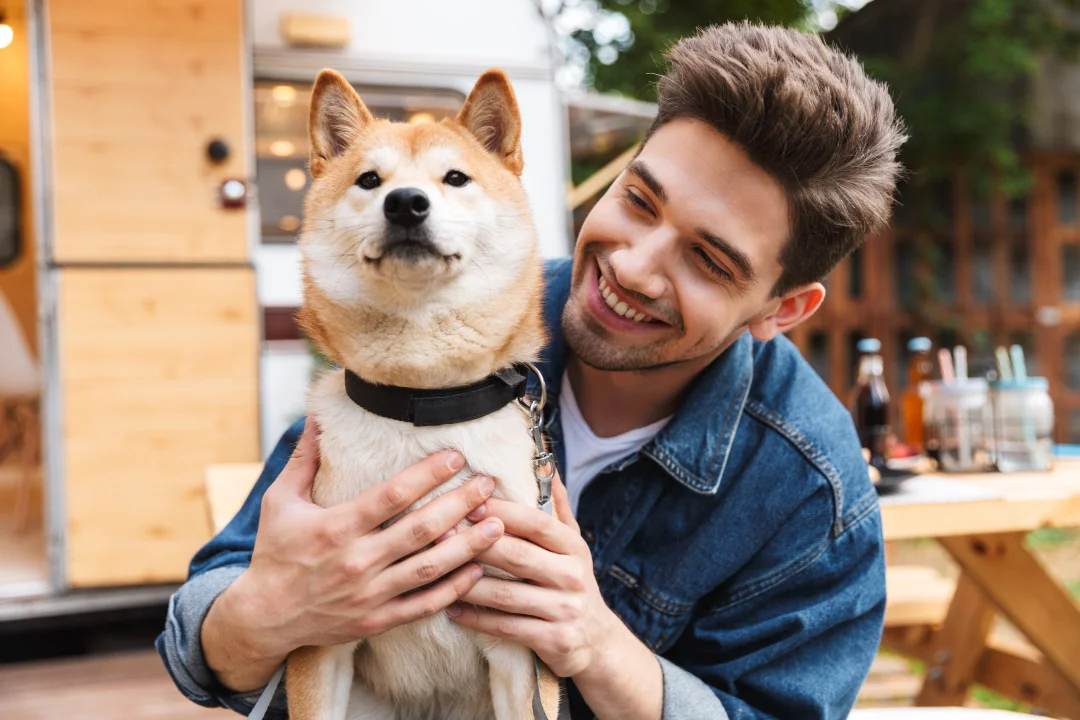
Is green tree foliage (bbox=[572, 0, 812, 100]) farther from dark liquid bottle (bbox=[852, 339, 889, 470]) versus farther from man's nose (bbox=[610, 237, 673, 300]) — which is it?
man's nose (bbox=[610, 237, 673, 300])

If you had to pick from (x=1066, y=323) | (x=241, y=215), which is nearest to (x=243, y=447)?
(x=241, y=215)

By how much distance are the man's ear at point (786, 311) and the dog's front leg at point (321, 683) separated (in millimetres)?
948

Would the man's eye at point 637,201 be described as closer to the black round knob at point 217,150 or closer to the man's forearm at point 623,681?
the man's forearm at point 623,681

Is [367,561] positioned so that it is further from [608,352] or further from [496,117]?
[496,117]

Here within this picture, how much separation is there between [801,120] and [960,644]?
86.9 inches

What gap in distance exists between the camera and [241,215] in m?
3.65

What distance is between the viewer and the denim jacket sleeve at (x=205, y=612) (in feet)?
4.68

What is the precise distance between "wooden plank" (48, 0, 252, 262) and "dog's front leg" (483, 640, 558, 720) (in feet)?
9.21

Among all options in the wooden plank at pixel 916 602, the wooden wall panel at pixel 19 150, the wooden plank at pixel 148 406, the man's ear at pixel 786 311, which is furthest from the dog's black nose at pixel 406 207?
the wooden wall panel at pixel 19 150

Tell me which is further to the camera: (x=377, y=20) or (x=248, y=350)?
(x=377, y=20)

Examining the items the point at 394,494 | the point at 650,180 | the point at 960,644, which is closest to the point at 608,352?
the point at 650,180

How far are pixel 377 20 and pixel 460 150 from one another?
2.83 meters

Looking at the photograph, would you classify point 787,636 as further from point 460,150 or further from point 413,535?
point 460,150

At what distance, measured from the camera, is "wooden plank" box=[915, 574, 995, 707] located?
2896 millimetres
